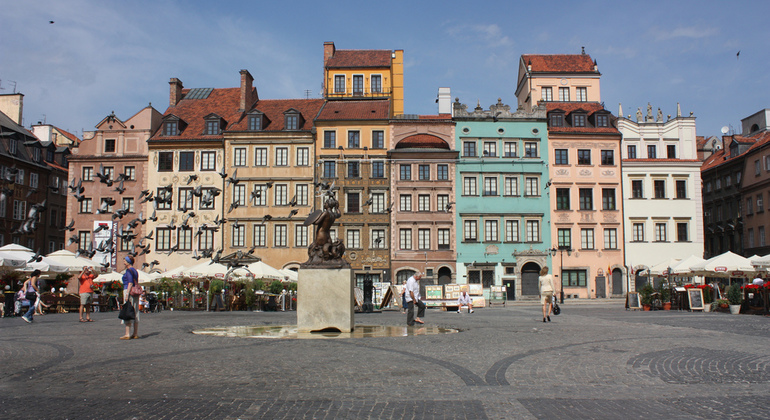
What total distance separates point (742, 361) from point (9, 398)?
1004 cm

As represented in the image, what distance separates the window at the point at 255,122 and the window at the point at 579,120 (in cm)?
2491

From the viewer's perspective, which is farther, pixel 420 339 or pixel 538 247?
pixel 538 247

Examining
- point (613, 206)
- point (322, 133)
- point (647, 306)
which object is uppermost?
point (322, 133)

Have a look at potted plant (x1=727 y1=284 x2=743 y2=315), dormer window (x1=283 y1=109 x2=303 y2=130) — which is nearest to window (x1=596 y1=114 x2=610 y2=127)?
dormer window (x1=283 y1=109 x2=303 y2=130)

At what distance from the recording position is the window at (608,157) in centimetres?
5084

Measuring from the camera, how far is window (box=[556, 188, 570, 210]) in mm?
50188

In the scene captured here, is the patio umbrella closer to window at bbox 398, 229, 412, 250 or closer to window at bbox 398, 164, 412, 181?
window at bbox 398, 229, 412, 250

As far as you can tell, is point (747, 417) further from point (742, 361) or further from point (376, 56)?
point (376, 56)

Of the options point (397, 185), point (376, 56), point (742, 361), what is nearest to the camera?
point (742, 361)

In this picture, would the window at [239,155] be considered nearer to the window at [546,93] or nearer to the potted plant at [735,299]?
the window at [546,93]

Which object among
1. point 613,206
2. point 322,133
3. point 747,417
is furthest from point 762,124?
point 747,417

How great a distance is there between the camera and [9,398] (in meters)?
6.89

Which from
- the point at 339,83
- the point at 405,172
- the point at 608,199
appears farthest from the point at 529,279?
the point at 339,83

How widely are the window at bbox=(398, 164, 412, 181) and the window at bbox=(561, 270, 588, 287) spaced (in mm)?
13934
